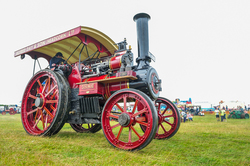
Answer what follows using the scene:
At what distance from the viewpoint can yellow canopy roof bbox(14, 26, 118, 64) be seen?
4406 mm

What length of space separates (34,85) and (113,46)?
264 centimetres

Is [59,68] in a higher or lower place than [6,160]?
higher

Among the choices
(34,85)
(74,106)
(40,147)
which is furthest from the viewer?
(34,85)

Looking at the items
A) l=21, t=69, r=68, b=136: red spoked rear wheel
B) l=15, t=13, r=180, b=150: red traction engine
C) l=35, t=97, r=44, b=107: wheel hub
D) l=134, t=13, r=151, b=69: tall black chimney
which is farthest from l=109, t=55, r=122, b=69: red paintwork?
l=35, t=97, r=44, b=107: wheel hub

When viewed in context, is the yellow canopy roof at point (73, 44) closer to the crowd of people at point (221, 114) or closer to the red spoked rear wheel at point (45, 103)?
the red spoked rear wheel at point (45, 103)

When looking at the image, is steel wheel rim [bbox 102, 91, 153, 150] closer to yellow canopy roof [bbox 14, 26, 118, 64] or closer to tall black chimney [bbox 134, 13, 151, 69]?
tall black chimney [bbox 134, 13, 151, 69]

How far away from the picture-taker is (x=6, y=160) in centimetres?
226

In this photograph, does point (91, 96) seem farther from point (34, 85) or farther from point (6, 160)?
point (6, 160)

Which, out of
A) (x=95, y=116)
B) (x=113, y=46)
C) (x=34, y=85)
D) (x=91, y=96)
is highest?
(x=113, y=46)

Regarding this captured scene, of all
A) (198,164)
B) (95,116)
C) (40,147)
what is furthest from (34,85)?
(198,164)

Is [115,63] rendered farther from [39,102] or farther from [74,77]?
[39,102]

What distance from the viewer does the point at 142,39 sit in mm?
4355

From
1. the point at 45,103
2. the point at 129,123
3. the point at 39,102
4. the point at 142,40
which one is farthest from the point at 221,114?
the point at 39,102

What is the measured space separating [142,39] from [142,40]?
0.03 meters
